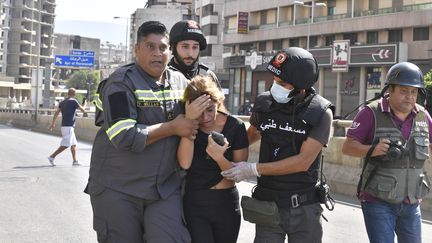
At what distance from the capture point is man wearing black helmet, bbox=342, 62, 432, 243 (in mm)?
3984

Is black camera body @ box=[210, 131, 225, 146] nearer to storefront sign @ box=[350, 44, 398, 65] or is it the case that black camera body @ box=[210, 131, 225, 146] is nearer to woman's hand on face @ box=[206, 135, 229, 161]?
woman's hand on face @ box=[206, 135, 229, 161]

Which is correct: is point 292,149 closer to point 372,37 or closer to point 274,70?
point 274,70

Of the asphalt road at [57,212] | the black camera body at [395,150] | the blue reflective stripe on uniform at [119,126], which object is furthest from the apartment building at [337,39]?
the blue reflective stripe on uniform at [119,126]

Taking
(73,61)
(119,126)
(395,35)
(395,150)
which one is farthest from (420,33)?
(119,126)

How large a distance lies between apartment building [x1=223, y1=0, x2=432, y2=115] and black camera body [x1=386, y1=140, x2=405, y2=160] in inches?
1660

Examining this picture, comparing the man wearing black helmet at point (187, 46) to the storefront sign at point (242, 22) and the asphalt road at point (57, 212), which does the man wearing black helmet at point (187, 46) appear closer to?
the asphalt road at point (57, 212)

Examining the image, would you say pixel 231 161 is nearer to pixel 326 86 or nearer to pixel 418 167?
pixel 418 167

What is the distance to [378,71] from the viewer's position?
157 ft

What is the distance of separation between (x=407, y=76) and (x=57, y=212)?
5611 millimetres

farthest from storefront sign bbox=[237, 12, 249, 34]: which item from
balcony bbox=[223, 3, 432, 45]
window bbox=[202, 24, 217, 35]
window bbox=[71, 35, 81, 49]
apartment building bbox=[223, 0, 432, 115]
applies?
window bbox=[71, 35, 81, 49]

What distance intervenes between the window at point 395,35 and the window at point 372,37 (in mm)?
1508

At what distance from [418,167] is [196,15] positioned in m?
88.9

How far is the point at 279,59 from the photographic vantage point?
360 centimetres

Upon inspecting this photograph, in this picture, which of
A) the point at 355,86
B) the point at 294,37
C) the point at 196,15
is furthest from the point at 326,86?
the point at 196,15
